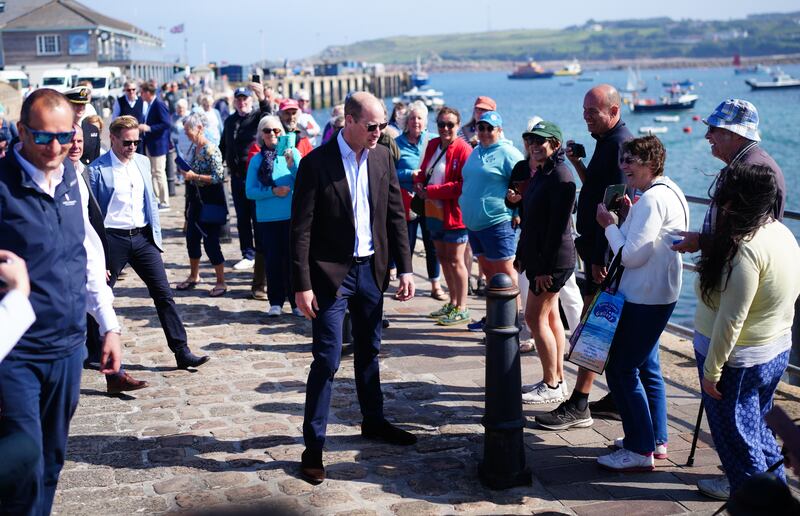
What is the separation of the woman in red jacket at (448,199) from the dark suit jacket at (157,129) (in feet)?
24.0

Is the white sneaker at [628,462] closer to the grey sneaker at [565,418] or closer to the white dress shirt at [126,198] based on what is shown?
the grey sneaker at [565,418]

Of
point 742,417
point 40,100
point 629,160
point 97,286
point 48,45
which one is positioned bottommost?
point 742,417

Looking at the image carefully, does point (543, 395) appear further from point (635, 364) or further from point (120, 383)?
point (120, 383)

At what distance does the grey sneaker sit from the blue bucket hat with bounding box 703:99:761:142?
211 centimetres

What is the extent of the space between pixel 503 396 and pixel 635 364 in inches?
30.2

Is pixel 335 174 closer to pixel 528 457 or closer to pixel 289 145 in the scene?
pixel 528 457

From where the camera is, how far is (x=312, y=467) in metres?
5.46

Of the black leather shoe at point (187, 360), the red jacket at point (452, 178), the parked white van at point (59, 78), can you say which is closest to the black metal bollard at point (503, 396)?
the black leather shoe at point (187, 360)

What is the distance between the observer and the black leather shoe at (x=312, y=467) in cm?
541

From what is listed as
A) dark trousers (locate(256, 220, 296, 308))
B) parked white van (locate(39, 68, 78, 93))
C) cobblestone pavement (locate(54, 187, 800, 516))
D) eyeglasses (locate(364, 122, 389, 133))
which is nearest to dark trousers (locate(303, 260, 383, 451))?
cobblestone pavement (locate(54, 187, 800, 516))

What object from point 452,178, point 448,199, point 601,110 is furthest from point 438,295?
point 601,110

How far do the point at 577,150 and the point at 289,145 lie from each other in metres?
3.73

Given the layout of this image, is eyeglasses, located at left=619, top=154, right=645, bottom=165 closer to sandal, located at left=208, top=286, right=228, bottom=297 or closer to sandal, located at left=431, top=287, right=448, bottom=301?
sandal, located at left=431, top=287, right=448, bottom=301

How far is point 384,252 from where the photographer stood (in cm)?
586
